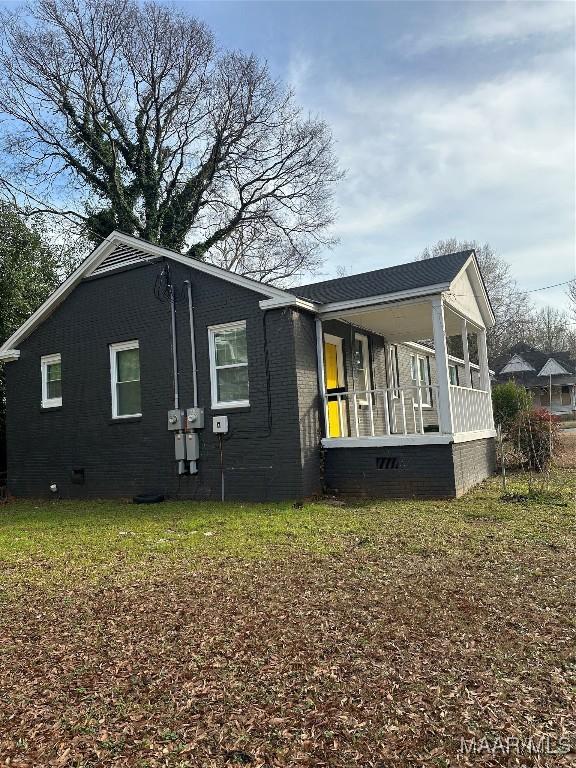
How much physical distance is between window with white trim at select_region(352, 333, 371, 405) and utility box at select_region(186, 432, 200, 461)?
4.16 meters

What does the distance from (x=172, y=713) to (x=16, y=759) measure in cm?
72

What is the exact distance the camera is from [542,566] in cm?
508

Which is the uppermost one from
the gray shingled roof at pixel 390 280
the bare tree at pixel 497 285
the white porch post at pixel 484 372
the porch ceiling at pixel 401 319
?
the bare tree at pixel 497 285

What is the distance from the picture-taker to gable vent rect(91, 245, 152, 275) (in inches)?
457

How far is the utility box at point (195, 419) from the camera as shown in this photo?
1036 cm

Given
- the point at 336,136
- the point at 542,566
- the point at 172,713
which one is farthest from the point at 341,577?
the point at 336,136

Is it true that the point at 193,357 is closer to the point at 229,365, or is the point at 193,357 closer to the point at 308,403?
the point at 229,365

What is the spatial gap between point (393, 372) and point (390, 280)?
16.5ft

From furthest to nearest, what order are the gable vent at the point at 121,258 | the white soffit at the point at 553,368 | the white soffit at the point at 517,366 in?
the white soffit at the point at 517,366 → the white soffit at the point at 553,368 → the gable vent at the point at 121,258

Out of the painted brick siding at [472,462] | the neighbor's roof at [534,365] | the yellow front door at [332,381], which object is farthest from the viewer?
the neighbor's roof at [534,365]

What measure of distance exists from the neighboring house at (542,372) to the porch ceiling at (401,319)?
29.2 meters

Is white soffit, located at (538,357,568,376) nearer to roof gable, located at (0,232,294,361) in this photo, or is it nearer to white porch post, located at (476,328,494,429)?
white porch post, located at (476,328,494,429)

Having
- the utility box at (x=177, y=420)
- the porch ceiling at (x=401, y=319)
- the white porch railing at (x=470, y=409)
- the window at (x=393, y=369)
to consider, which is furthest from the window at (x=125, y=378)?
the window at (x=393, y=369)

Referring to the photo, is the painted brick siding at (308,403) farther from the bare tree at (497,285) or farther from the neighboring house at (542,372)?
the neighboring house at (542,372)
